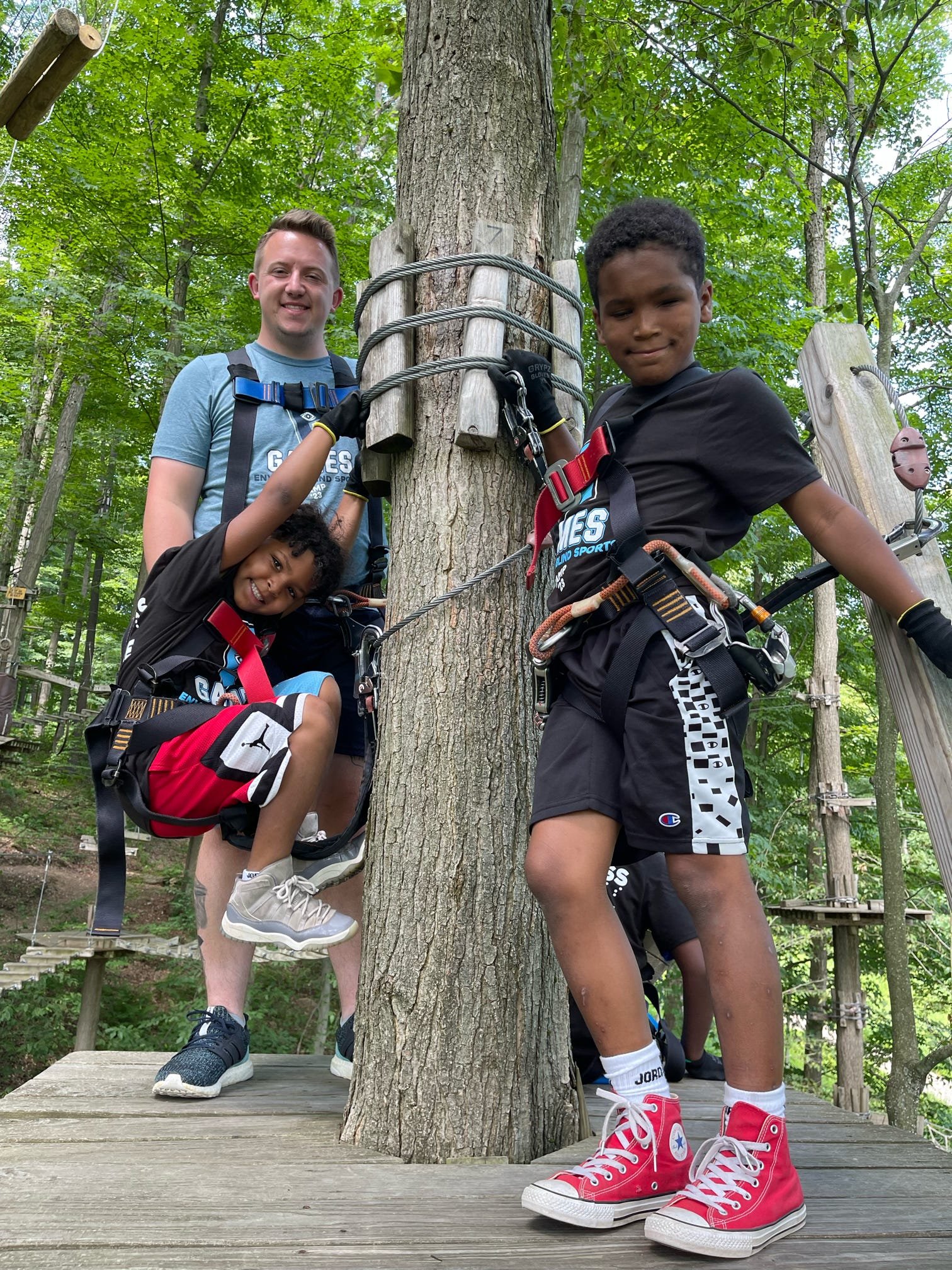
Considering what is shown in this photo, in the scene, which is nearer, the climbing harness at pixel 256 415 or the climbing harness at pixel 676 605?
the climbing harness at pixel 676 605

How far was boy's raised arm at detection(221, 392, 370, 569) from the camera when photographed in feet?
8.25

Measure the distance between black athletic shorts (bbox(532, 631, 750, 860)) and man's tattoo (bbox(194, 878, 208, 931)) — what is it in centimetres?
134

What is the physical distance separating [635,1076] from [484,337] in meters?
1.69

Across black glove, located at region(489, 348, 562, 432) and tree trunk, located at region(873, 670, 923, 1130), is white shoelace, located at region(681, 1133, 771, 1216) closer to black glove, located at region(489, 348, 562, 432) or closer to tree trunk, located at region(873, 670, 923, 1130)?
black glove, located at region(489, 348, 562, 432)

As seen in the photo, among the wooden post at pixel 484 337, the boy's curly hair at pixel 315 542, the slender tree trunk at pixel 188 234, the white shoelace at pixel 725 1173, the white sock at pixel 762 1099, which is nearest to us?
the white shoelace at pixel 725 1173

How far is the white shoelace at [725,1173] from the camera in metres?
1.58

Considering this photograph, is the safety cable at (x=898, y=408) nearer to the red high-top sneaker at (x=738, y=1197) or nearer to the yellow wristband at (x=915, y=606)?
the yellow wristband at (x=915, y=606)

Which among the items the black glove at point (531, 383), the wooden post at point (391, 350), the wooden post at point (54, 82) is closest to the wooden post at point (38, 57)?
the wooden post at point (54, 82)

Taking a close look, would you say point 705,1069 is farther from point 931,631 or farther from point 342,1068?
point 931,631

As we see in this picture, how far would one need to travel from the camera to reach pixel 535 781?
77.1 inches

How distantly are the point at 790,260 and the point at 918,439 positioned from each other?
13649 millimetres

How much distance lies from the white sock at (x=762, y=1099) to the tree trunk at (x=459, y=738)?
512 mm

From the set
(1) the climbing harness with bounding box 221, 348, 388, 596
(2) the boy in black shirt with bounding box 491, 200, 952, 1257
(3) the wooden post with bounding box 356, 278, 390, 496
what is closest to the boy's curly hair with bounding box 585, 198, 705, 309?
Answer: (2) the boy in black shirt with bounding box 491, 200, 952, 1257

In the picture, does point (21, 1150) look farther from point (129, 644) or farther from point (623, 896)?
point (623, 896)
